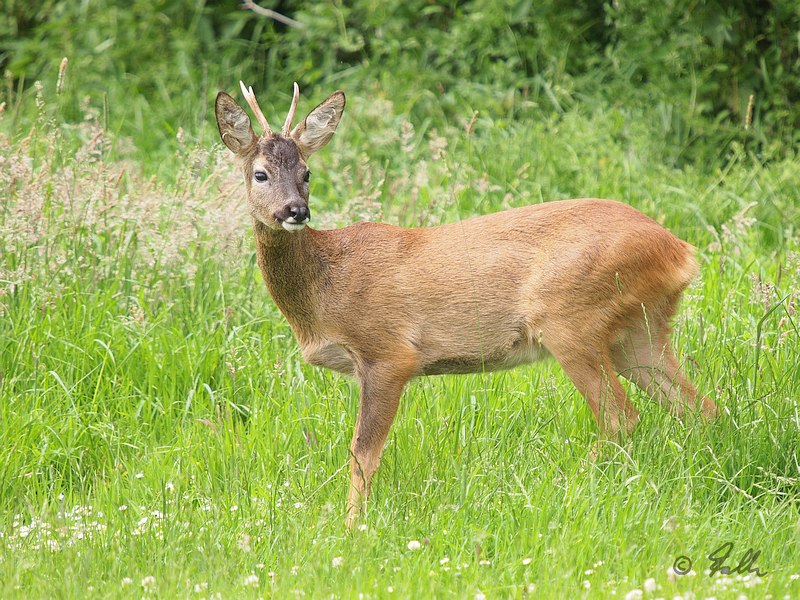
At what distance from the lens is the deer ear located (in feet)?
15.7

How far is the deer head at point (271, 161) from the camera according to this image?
445 cm

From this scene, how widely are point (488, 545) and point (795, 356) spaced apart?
1551 millimetres

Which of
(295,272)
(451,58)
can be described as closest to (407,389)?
(295,272)

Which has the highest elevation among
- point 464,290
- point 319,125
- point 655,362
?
point 319,125

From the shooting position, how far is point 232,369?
4918 mm

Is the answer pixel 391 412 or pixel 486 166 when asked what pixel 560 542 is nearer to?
pixel 391 412

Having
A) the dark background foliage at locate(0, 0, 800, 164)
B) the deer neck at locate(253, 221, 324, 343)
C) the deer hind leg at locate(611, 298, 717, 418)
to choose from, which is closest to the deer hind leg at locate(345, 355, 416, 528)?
the deer neck at locate(253, 221, 324, 343)

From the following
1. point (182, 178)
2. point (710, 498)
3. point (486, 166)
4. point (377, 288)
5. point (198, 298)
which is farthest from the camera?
point (486, 166)

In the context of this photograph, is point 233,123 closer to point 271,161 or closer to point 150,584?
point 271,161

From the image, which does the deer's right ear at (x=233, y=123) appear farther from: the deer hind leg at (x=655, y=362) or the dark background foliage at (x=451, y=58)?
the dark background foliage at (x=451, y=58)

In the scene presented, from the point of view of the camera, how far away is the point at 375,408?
4.45 meters

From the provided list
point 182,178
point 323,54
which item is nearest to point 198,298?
point 182,178

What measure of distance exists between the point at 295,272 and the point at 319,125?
0.61m

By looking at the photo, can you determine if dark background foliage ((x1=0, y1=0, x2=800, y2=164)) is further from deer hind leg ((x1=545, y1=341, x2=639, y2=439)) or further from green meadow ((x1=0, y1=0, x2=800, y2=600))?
deer hind leg ((x1=545, y1=341, x2=639, y2=439))
